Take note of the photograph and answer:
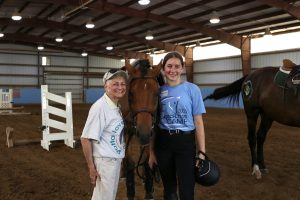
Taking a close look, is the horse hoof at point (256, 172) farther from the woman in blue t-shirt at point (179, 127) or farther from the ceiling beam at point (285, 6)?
the ceiling beam at point (285, 6)

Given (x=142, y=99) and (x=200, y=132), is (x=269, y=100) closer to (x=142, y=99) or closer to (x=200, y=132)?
(x=200, y=132)

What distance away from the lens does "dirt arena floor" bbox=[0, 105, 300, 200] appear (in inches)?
183

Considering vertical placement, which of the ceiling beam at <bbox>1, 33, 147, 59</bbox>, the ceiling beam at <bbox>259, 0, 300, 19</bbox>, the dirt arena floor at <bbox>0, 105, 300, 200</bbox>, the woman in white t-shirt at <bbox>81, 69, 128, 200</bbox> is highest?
the ceiling beam at <bbox>1, 33, 147, 59</bbox>

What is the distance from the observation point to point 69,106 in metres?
8.38

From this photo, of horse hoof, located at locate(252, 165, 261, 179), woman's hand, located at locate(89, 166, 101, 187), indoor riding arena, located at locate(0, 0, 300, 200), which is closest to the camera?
woman's hand, located at locate(89, 166, 101, 187)

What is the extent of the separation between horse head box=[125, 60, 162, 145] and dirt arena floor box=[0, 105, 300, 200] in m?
1.91

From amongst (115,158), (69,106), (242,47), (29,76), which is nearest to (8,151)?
(69,106)

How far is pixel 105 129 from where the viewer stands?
2703 millimetres

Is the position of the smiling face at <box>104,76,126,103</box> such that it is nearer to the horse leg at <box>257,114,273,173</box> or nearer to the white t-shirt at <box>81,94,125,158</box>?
the white t-shirt at <box>81,94,125,158</box>

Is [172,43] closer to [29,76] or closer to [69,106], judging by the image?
[29,76]

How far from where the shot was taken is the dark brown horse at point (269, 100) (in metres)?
5.36

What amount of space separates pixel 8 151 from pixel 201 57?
854 inches

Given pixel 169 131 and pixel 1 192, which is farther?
pixel 1 192

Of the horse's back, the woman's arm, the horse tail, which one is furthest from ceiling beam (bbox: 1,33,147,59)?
the woman's arm
